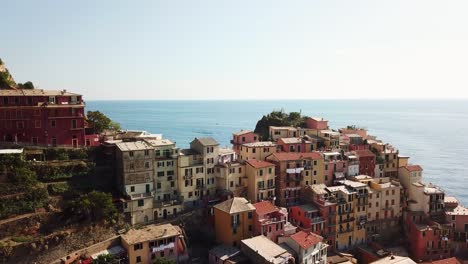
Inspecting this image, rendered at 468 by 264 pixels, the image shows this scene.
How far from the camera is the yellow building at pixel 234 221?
147ft

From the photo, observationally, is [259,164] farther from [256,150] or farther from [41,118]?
[41,118]

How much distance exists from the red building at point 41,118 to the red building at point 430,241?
152 feet

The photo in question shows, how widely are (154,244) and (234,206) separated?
1002 centimetres

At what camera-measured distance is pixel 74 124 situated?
50781mm

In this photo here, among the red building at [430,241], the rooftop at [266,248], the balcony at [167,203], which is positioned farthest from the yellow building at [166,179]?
the red building at [430,241]

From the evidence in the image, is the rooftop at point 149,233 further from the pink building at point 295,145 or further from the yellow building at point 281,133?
the yellow building at point 281,133

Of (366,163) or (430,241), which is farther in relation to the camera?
(366,163)

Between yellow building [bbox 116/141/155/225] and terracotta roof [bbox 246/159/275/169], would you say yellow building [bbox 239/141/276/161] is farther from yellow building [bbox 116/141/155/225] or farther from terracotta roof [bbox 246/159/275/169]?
yellow building [bbox 116/141/155/225]

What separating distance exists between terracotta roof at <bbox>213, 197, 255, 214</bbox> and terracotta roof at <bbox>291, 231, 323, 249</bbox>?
5.97 meters

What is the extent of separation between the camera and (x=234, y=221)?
44656 millimetres

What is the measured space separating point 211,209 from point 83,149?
18.0 m

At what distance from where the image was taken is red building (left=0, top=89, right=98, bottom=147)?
1893 inches

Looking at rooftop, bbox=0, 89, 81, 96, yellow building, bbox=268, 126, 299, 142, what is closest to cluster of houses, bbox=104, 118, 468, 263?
yellow building, bbox=268, 126, 299, 142

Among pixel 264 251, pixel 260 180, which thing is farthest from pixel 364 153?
pixel 264 251
